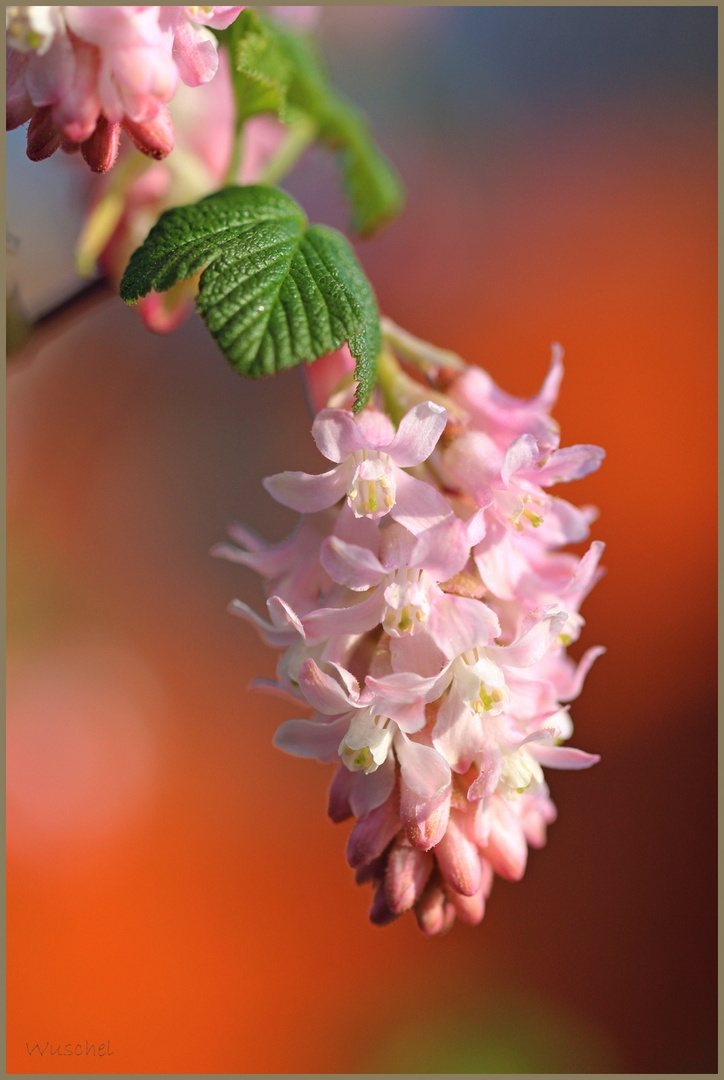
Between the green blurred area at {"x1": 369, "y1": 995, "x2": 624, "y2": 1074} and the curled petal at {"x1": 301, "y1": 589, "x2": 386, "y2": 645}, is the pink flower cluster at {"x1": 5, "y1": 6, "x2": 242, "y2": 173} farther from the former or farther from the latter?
the green blurred area at {"x1": 369, "y1": 995, "x2": 624, "y2": 1074}

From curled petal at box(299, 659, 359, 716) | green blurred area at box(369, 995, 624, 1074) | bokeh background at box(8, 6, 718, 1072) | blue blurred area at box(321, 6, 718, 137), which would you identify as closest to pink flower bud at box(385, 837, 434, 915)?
curled petal at box(299, 659, 359, 716)

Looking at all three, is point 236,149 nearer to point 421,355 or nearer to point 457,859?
point 421,355

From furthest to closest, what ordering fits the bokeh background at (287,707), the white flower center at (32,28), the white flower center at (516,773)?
the bokeh background at (287,707) < the white flower center at (516,773) < the white flower center at (32,28)

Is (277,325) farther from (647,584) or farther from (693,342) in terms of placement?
(693,342)

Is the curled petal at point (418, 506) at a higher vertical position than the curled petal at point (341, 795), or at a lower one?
higher

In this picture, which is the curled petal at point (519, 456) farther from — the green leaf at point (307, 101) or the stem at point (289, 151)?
the stem at point (289, 151)

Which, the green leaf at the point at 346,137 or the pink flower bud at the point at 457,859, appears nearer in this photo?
the pink flower bud at the point at 457,859

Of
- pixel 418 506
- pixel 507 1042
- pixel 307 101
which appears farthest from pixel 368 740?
pixel 507 1042

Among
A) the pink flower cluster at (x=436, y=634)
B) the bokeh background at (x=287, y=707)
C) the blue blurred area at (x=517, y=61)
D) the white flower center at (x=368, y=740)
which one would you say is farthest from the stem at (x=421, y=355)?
the blue blurred area at (x=517, y=61)

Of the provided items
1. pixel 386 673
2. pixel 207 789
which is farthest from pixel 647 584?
pixel 386 673
